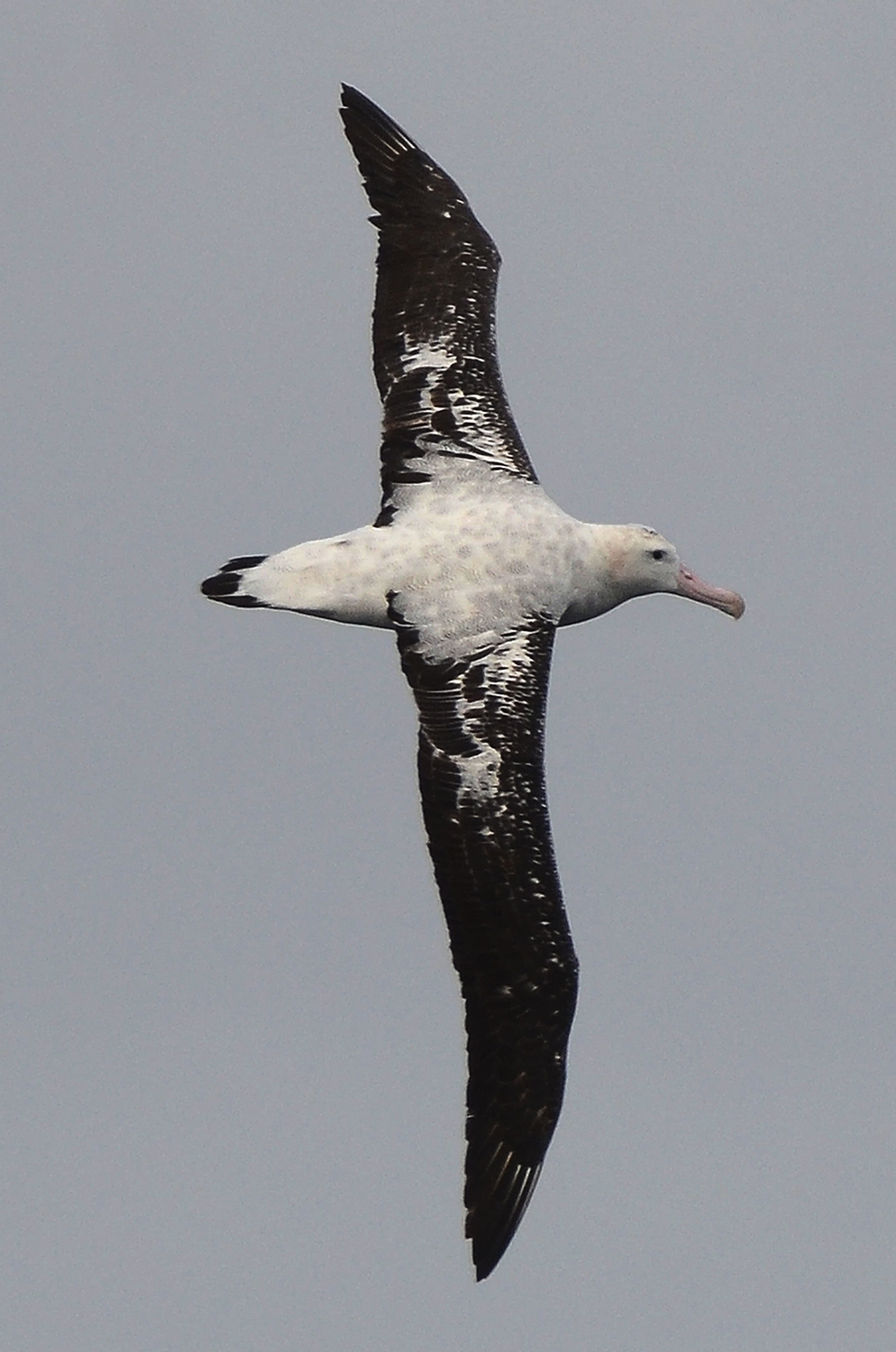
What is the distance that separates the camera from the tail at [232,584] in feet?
85.9

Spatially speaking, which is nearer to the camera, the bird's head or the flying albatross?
the flying albatross

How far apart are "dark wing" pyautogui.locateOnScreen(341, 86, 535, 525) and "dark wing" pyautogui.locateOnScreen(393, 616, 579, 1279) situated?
8.04 ft

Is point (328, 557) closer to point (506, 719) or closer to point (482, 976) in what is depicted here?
point (506, 719)

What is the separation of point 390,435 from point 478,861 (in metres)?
4.22

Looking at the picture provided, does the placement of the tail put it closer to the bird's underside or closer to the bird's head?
the bird's underside

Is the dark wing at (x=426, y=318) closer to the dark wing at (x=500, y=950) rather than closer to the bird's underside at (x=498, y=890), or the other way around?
the bird's underside at (x=498, y=890)

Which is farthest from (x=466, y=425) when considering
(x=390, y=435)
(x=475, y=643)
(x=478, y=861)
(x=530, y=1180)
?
(x=530, y=1180)


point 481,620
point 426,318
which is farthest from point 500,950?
point 426,318

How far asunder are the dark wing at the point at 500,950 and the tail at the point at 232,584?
2.08m

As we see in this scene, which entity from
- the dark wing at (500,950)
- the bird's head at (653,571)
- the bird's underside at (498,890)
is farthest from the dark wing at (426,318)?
the dark wing at (500,950)

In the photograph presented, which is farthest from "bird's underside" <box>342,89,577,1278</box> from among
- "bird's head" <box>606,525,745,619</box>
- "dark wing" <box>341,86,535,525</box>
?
"bird's head" <box>606,525,745,619</box>

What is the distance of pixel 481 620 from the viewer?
25453mm

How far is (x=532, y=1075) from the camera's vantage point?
24938 millimetres

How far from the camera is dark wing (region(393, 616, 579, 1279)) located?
24672 millimetres
